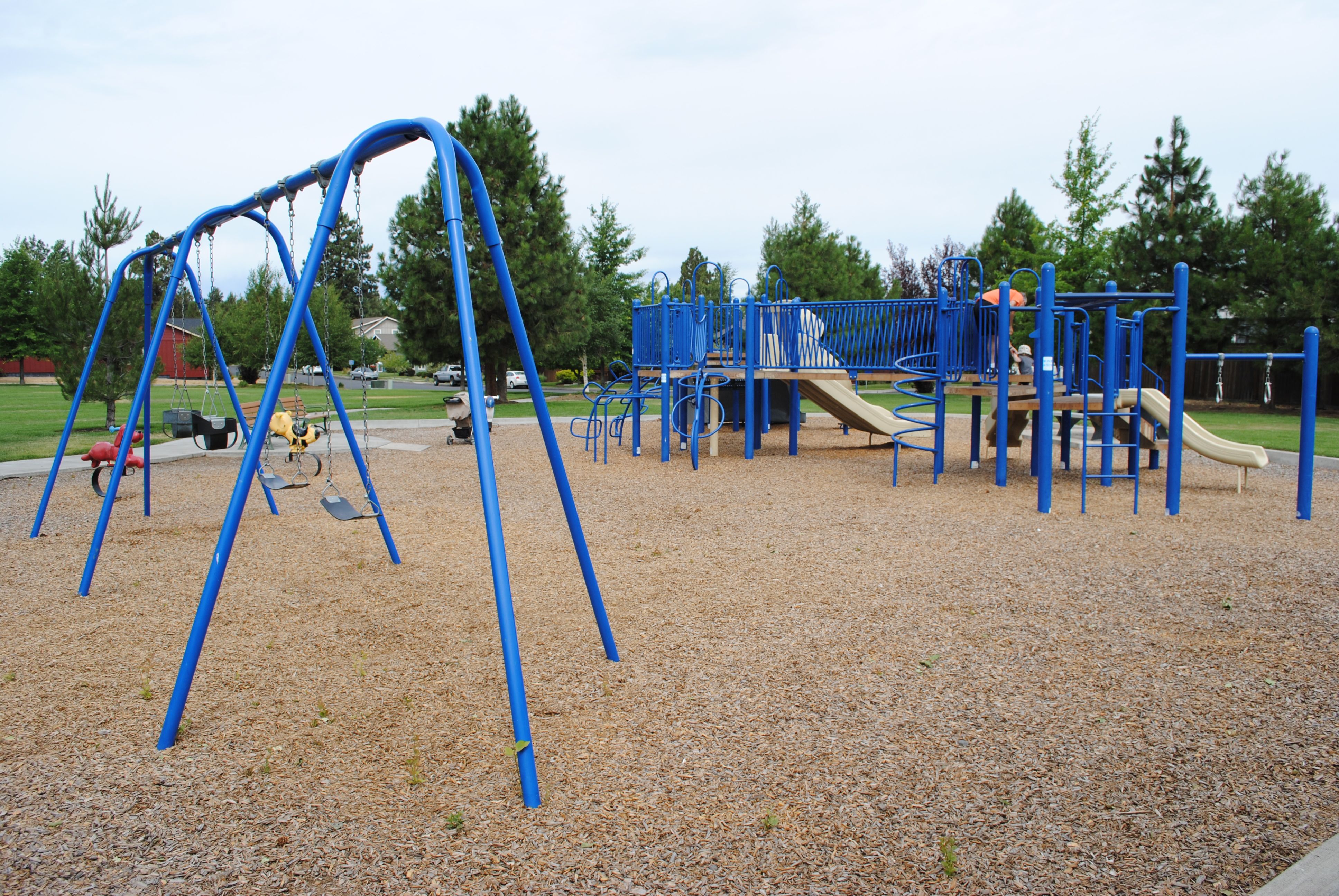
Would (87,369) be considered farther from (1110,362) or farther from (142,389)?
(1110,362)

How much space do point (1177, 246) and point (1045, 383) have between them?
21.1 meters

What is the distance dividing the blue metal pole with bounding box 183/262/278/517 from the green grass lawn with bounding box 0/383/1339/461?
3998mm

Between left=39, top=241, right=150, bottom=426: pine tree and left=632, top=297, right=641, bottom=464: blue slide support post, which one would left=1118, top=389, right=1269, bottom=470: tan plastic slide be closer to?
left=632, top=297, right=641, bottom=464: blue slide support post

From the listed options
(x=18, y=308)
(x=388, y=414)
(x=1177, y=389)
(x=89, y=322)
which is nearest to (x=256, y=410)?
(x=89, y=322)

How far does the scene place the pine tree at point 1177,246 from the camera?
24.7m

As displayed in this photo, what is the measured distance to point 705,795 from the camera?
286 centimetres

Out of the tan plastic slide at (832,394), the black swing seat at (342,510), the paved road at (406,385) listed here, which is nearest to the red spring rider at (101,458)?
the black swing seat at (342,510)

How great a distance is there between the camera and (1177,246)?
2530 centimetres

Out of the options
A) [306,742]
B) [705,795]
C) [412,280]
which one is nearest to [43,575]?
[306,742]

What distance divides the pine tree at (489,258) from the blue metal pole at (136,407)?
1862cm

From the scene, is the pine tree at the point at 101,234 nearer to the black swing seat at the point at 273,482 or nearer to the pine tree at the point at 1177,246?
the black swing seat at the point at 273,482

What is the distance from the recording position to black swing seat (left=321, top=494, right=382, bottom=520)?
15.5 ft

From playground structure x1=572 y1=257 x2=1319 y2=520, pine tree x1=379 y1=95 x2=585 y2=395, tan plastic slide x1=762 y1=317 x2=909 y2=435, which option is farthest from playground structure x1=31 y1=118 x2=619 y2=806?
pine tree x1=379 y1=95 x2=585 y2=395

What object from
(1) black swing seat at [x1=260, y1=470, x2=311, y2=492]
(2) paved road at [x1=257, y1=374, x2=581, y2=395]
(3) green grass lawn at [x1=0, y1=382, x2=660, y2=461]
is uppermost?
(2) paved road at [x1=257, y1=374, x2=581, y2=395]
